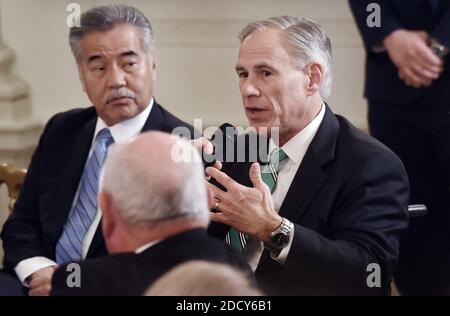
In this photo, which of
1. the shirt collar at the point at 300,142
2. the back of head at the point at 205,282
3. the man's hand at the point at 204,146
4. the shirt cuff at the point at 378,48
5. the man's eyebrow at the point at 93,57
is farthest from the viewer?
the shirt cuff at the point at 378,48

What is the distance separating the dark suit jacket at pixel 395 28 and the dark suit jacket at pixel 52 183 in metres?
0.68

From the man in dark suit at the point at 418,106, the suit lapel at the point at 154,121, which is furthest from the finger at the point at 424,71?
the suit lapel at the point at 154,121

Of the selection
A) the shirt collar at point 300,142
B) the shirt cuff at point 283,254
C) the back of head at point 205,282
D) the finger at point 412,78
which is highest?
the finger at point 412,78

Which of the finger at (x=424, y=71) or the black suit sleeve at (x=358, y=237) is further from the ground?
the finger at (x=424, y=71)

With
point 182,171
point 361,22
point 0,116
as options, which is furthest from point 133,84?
point 0,116

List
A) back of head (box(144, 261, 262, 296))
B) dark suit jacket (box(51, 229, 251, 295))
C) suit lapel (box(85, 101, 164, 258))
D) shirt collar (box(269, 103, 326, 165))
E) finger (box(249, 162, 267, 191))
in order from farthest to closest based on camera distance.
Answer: suit lapel (box(85, 101, 164, 258)), shirt collar (box(269, 103, 326, 165)), finger (box(249, 162, 267, 191)), dark suit jacket (box(51, 229, 251, 295)), back of head (box(144, 261, 262, 296))

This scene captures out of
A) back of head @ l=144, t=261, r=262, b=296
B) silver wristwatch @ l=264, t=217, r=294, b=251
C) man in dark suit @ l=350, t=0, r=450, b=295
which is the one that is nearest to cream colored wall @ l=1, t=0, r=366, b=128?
man in dark suit @ l=350, t=0, r=450, b=295

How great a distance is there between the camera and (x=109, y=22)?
8.01 ft

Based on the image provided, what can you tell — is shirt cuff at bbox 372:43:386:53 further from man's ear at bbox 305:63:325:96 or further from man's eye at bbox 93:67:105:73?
man's eye at bbox 93:67:105:73

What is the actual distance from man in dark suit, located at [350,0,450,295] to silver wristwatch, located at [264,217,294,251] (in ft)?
2.94

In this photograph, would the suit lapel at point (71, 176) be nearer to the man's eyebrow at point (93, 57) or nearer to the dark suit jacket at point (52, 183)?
the dark suit jacket at point (52, 183)

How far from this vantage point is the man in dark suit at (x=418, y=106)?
2.62 m

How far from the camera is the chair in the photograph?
264 centimetres

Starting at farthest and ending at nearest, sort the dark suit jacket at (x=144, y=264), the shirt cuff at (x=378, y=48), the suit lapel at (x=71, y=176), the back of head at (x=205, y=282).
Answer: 1. the shirt cuff at (x=378, y=48)
2. the suit lapel at (x=71, y=176)
3. the dark suit jacket at (x=144, y=264)
4. the back of head at (x=205, y=282)
